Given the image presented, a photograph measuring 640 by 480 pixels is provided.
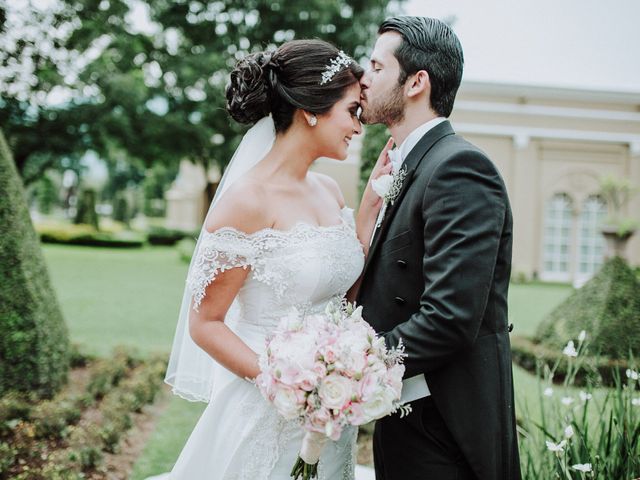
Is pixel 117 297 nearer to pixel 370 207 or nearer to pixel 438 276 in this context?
pixel 370 207

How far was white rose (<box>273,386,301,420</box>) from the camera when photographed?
1.97 metres

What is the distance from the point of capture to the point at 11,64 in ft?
67.7

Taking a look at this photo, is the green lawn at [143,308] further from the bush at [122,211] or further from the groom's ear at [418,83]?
the bush at [122,211]

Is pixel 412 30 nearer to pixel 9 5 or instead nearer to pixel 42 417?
pixel 42 417

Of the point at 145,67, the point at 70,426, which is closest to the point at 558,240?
the point at 145,67

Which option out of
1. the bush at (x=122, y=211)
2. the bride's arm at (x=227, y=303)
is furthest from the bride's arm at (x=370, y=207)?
the bush at (x=122, y=211)

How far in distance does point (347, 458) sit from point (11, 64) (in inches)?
865

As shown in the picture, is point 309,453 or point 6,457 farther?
point 6,457

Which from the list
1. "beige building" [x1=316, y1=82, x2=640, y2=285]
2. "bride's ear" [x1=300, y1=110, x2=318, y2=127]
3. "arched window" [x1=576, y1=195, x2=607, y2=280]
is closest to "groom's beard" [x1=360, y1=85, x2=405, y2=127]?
"bride's ear" [x1=300, y1=110, x2=318, y2=127]

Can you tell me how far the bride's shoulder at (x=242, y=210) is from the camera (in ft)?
8.46

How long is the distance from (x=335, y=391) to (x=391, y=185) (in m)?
0.99

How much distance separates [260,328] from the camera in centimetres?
274

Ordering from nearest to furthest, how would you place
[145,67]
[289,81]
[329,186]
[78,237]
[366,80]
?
[366,80], [289,81], [329,186], [145,67], [78,237]

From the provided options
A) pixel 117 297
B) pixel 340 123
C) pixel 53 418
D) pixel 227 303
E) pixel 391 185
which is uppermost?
pixel 340 123
